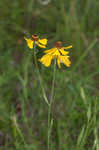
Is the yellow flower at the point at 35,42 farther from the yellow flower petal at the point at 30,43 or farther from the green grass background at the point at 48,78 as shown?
the green grass background at the point at 48,78

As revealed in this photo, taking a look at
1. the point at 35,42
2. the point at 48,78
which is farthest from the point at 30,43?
the point at 48,78

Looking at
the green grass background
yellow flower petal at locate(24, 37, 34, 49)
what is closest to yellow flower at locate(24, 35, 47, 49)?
yellow flower petal at locate(24, 37, 34, 49)

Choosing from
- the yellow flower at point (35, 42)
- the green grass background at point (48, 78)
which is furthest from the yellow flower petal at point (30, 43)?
the green grass background at point (48, 78)

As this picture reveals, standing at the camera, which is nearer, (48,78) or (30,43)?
(30,43)

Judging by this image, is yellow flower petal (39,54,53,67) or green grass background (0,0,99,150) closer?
yellow flower petal (39,54,53,67)

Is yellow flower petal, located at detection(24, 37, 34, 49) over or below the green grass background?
over

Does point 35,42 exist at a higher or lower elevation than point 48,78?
higher

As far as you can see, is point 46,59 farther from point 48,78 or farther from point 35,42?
point 48,78

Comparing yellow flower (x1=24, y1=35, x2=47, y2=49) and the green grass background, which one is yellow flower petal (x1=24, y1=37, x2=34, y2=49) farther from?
the green grass background

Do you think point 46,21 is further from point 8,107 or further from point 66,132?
point 66,132
